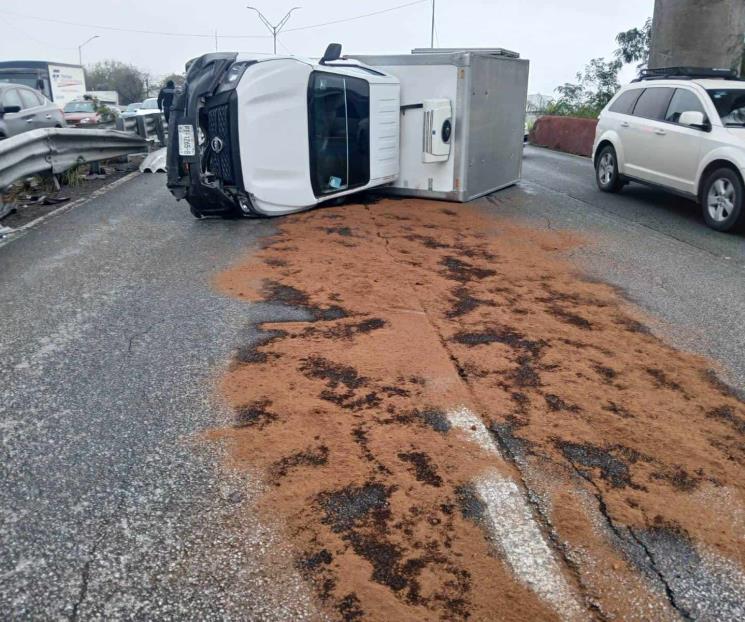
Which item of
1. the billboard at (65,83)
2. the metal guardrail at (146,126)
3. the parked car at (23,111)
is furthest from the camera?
the billboard at (65,83)

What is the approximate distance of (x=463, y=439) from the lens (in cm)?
351

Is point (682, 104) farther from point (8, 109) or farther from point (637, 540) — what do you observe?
point (8, 109)

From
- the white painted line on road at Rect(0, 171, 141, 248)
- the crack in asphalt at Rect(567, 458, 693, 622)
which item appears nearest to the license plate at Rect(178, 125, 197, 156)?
the white painted line on road at Rect(0, 171, 141, 248)

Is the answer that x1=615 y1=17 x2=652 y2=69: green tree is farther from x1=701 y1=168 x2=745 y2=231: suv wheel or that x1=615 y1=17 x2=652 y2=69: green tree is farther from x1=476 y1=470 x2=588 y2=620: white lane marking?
x1=476 y1=470 x2=588 y2=620: white lane marking

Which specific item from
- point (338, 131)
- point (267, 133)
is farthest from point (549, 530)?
point (338, 131)

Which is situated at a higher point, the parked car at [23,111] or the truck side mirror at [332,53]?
the truck side mirror at [332,53]

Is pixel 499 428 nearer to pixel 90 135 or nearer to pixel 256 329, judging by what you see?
pixel 256 329

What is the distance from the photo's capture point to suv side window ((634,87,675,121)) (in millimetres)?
9891

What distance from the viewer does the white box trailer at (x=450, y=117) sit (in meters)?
9.73

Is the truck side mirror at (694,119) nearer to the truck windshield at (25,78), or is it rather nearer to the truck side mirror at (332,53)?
the truck side mirror at (332,53)

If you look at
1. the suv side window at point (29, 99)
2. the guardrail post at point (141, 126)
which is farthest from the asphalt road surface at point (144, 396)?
the guardrail post at point (141, 126)

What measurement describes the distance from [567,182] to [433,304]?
28.1 feet

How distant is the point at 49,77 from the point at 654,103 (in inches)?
1146

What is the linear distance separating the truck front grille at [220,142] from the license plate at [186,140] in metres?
0.19
